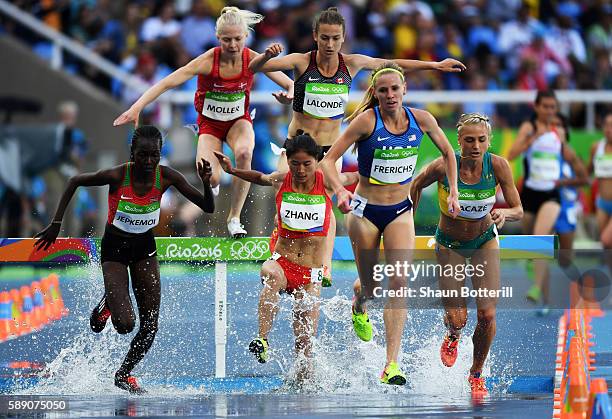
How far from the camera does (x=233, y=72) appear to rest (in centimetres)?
1288

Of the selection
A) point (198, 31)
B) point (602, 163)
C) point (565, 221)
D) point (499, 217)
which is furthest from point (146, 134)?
point (198, 31)

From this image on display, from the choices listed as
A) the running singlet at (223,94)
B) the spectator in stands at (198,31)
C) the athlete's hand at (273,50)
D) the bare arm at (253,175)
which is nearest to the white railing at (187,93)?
the spectator in stands at (198,31)

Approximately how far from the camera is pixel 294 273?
11.8 metres

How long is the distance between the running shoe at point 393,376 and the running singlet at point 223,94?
301cm

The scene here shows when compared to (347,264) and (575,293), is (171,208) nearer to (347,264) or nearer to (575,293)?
(347,264)

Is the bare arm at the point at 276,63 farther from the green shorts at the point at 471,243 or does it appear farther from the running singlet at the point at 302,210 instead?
the green shorts at the point at 471,243

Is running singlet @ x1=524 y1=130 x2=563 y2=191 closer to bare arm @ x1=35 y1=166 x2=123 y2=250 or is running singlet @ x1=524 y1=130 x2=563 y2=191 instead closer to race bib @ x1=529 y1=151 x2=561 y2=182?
race bib @ x1=529 y1=151 x2=561 y2=182

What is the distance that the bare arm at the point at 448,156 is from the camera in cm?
1130

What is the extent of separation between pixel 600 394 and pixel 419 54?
14.8 m

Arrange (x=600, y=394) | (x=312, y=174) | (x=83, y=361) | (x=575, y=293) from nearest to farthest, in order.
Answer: (x=600, y=394), (x=312, y=174), (x=83, y=361), (x=575, y=293)

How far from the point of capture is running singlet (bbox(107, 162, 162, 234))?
11.5 meters

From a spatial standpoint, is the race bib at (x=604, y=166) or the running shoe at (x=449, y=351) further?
the race bib at (x=604, y=166)

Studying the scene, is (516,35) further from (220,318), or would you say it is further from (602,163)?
(220,318)

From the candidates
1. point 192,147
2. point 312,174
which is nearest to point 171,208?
point 192,147
